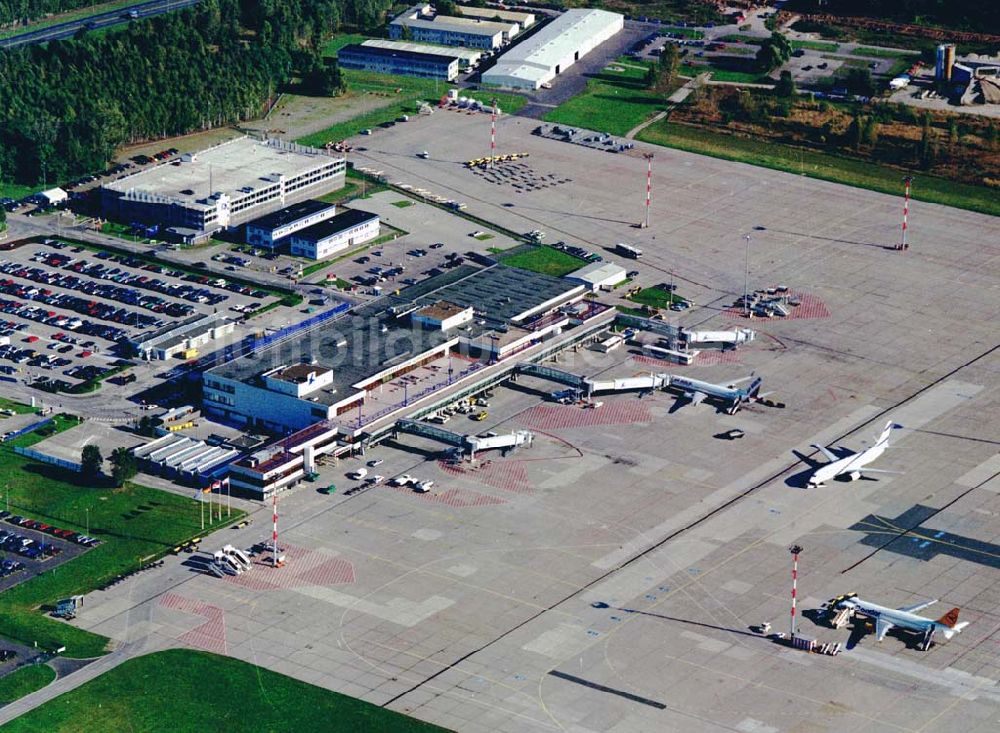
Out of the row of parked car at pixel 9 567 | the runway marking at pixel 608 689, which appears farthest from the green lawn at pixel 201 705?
the row of parked car at pixel 9 567

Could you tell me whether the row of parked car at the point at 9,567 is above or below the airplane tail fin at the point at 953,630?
below

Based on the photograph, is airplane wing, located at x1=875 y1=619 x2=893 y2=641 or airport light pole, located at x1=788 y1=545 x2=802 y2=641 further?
airport light pole, located at x1=788 y1=545 x2=802 y2=641

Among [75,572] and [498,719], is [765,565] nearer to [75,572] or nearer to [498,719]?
[498,719]

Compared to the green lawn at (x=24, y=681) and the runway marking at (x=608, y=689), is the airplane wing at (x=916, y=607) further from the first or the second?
the green lawn at (x=24, y=681)

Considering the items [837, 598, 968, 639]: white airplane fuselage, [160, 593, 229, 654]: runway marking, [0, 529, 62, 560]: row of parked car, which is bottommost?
[160, 593, 229, 654]: runway marking

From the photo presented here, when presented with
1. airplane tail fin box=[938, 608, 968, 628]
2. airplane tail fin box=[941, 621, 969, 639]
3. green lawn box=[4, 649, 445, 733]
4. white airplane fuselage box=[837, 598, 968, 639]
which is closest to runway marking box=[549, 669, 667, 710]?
green lawn box=[4, 649, 445, 733]

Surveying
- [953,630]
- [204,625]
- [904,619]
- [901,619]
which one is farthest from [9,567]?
[953,630]

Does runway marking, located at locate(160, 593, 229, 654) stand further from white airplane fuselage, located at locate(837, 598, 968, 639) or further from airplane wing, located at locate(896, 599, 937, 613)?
airplane wing, located at locate(896, 599, 937, 613)

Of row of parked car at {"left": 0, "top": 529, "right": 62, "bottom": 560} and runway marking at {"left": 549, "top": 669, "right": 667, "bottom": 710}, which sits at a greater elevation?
row of parked car at {"left": 0, "top": 529, "right": 62, "bottom": 560}
